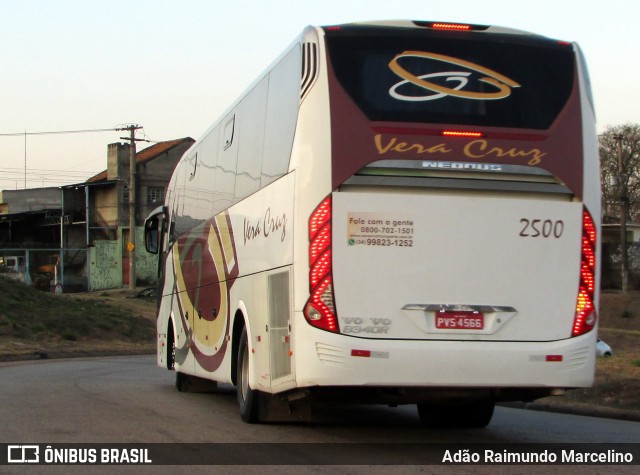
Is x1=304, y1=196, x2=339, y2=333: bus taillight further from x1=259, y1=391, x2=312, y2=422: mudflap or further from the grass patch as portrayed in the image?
the grass patch

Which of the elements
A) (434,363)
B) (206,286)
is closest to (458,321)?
(434,363)

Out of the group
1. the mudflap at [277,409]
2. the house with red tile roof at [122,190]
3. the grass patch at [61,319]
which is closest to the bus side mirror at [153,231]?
the mudflap at [277,409]

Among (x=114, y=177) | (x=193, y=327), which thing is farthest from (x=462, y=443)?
(x=114, y=177)

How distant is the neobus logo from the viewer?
9.48 meters

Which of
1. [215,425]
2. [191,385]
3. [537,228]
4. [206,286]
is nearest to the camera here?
[537,228]

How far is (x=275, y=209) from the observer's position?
1048 centimetres

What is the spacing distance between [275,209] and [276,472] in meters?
2.97

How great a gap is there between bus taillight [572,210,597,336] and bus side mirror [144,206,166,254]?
11434 millimetres

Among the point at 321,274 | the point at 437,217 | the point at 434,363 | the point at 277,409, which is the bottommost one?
the point at 277,409

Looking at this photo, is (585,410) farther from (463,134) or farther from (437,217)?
(463,134)

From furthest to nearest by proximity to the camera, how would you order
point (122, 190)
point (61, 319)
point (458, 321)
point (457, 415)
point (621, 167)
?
point (122, 190), point (621, 167), point (61, 319), point (457, 415), point (458, 321)

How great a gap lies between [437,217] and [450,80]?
1302mm

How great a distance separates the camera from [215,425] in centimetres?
1203

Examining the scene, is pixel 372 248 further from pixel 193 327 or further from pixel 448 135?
pixel 193 327
